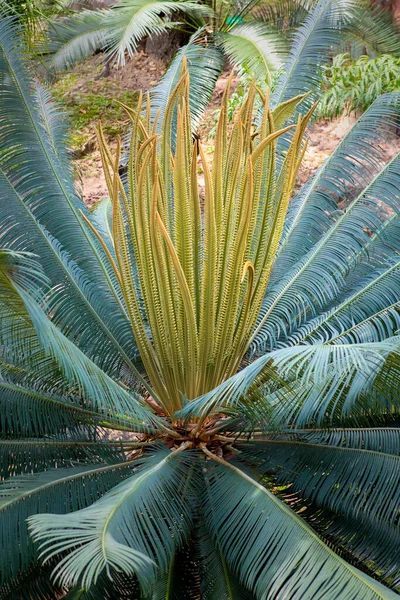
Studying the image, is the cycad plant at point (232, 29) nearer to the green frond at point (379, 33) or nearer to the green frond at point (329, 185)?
the green frond at point (379, 33)

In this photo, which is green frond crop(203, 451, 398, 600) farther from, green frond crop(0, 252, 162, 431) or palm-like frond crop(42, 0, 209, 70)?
palm-like frond crop(42, 0, 209, 70)

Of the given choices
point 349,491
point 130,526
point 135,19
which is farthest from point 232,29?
point 130,526

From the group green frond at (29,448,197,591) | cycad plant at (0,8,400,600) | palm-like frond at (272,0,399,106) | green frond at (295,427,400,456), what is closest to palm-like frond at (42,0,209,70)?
palm-like frond at (272,0,399,106)

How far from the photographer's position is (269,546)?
2553mm

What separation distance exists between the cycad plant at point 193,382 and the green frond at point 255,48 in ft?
8.13

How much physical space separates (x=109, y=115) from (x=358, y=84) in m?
2.64

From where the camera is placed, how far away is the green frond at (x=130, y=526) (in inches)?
73.6

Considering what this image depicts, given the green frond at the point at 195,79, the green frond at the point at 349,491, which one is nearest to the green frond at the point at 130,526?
the green frond at the point at 349,491

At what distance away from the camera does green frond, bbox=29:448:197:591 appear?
1.87 m

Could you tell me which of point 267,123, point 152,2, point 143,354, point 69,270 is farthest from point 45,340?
point 152,2

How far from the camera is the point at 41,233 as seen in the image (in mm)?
3521

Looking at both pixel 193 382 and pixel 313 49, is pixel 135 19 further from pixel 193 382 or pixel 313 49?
pixel 193 382

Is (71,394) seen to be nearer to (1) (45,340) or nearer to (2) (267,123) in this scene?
(1) (45,340)

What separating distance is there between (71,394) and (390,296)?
5.28 feet
